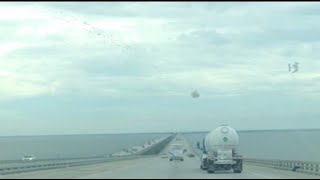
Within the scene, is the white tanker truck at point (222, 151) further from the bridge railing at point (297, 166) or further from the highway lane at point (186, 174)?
the bridge railing at point (297, 166)

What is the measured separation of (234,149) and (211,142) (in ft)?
5.96

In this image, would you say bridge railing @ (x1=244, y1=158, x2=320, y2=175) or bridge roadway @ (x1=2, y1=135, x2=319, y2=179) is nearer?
bridge roadway @ (x1=2, y1=135, x2=319, y2=179)

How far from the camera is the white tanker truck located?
1740 inches

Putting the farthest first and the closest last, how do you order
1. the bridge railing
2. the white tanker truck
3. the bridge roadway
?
the white tanker truck < the bridge railing < the bridge roadway

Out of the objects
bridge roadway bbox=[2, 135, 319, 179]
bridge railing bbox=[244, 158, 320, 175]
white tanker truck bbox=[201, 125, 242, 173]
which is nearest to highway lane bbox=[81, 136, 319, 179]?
bridge roadway bbox=[2, 135, 319, 179]

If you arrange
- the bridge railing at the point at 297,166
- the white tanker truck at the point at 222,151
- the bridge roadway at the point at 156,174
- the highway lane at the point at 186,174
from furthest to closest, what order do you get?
the white tanker truck at the point at 222,151 → the bridge railing at the point at 297,166 → the bridge roadway at the point at 156,174 → the highway lane at the point at 186,174

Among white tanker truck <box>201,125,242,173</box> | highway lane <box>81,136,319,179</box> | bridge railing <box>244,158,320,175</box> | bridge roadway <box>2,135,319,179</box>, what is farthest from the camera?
white tanker truck <box>201,125,242,173</box>

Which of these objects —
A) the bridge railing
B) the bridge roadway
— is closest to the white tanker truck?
the bridge roadway

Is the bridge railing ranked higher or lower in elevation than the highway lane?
higher

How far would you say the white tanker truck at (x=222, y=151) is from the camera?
44188 mm

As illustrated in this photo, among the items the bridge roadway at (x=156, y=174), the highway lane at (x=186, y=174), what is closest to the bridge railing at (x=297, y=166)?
the bridge roadway at (x=156, y=174)

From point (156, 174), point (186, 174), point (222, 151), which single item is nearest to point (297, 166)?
point (222, 151)

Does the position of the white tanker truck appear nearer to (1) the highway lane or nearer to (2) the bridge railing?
(1) the highway lane

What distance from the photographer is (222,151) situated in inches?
1783
